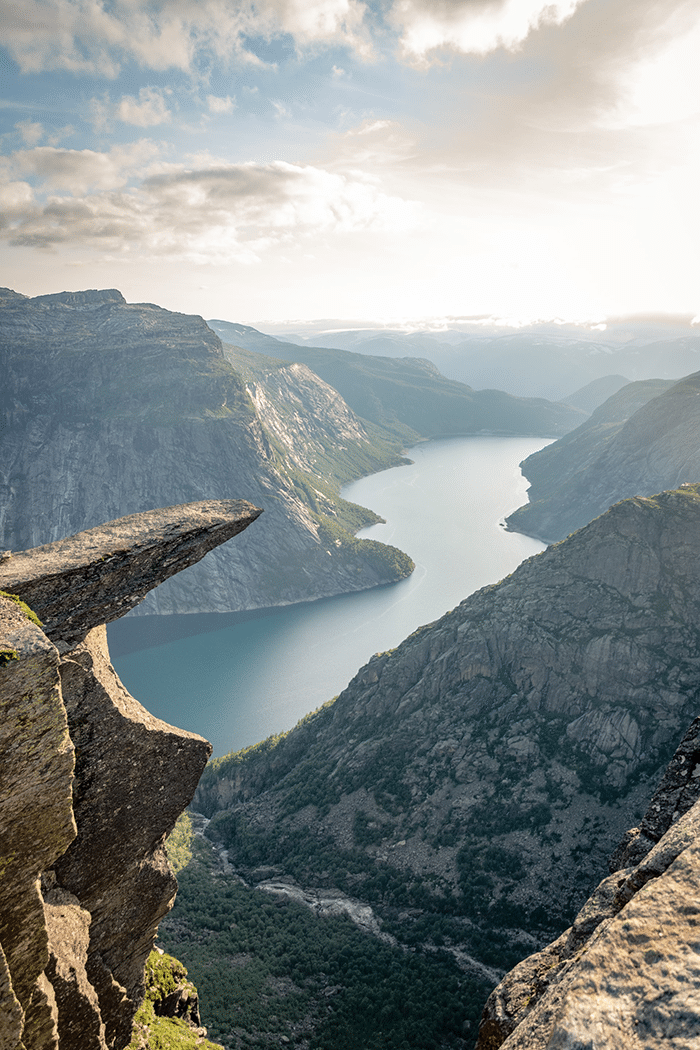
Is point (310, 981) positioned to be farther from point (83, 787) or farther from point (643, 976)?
point (643, 976)

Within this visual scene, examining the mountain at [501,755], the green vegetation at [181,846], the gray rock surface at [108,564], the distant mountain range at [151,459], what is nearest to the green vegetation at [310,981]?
the mountain at [501,755]

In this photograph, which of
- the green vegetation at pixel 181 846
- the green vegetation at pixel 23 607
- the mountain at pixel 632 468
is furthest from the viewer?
the mountain at pixel 632 468

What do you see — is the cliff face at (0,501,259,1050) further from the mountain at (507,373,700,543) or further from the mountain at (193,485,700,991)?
the mountain at (507,373,700,543)

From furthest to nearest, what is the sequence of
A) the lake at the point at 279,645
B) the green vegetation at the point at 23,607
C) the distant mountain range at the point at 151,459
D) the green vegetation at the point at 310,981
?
the distant mountain range at the point at 151,459, the lake at the point at 279,645, the green vegetation at the point at 310,981, the green vegetation at the point at 23,607

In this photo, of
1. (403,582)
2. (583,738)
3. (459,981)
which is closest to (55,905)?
(459,981)

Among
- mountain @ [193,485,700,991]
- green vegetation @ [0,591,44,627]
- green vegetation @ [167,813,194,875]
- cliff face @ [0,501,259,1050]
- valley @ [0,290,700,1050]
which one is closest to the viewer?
cliff face @ [0,501,259,1050]

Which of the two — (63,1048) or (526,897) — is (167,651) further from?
(63,1048)

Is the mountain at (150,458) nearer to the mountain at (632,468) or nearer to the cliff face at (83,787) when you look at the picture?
the mountain at (632,468)

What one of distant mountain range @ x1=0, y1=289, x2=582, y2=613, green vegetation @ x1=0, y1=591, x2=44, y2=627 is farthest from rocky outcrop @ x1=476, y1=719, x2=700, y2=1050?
distant mountain range @ x1=0, y1=289, x2=582, y2=613
